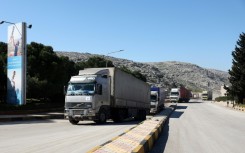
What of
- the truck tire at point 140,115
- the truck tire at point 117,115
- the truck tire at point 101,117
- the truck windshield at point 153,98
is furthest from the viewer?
the truck windshield at point 153,98

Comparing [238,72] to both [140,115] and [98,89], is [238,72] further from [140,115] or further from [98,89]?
[98,89]

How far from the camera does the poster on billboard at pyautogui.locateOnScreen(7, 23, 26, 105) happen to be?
35.6 m

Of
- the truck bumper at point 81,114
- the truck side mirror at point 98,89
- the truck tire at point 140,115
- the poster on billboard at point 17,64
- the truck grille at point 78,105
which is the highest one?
the poster on billboard at point 17,64

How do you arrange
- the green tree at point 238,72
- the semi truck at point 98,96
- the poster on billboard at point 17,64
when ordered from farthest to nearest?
the green tree at point 238,72, the poster on billboard at point 17,64, the semi truck at point 98,96

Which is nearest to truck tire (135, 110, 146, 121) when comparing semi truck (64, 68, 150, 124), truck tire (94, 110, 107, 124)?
semi truck (64, 68, 150, 124)

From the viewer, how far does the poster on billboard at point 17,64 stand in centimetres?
3559

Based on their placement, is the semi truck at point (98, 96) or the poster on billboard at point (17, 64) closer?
the semi truck at point (98, 96)

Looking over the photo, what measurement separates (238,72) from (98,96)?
64.0 m

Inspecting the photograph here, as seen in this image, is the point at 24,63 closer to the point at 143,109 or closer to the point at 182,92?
the point at 143,109

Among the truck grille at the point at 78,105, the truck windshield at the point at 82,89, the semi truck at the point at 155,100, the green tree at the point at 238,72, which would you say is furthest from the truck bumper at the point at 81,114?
the green tree at the point at 238,72

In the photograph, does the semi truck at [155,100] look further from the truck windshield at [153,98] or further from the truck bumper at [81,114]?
the truck bumper at [81,114]

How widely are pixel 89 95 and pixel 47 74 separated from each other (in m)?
26.8

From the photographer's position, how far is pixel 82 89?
2511 centimetres

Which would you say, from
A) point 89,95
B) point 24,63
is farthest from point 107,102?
point 24,63
